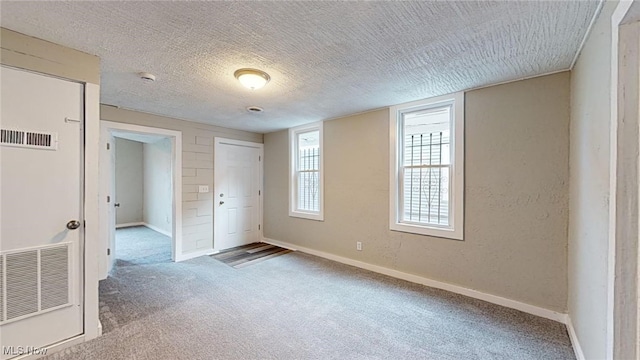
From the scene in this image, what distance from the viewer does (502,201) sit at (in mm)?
2543

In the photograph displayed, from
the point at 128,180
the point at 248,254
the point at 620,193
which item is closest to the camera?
the point at 620,193

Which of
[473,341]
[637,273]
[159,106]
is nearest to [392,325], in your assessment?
[473,341]

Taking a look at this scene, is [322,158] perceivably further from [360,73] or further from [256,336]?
[256,336]

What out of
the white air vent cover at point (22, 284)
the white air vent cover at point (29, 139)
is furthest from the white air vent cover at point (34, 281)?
the white air vent cover at point (29, 139)

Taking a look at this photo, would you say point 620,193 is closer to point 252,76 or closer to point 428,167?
point 428,167

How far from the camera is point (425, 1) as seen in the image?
139cm

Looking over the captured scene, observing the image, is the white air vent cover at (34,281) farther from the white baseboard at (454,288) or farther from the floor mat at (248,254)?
the white baseboard at (454,288)

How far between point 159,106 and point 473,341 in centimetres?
424

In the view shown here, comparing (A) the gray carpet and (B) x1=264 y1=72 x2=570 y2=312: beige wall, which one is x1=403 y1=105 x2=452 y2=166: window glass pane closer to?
(B) x1=264 y1=72 x2=570 y2=312: beige wall

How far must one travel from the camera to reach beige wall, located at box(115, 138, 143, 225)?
265 inches

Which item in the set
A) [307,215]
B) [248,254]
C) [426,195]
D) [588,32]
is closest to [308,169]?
[307,215]

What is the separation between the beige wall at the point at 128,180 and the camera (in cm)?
673

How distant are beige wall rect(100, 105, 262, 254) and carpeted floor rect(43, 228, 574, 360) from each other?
938 millimetres

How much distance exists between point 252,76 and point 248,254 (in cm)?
303
